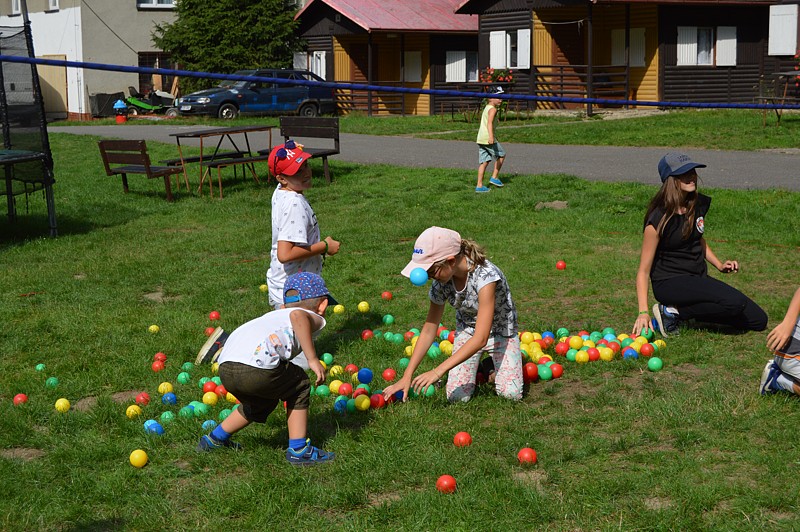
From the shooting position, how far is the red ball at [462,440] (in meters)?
5.02

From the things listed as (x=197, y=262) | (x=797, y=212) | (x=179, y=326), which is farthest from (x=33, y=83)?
(x=797, y=212)

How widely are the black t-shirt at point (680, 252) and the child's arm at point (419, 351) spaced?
227 cm

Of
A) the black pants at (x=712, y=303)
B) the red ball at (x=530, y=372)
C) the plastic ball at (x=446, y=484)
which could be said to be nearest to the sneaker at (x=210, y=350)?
the red ball at (x=530, y=372)

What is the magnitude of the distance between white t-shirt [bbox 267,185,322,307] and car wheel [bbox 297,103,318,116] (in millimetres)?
26450

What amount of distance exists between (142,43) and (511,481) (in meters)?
37.6

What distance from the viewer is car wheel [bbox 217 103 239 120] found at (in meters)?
31.0

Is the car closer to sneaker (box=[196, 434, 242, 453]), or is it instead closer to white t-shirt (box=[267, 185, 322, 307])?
white t-shirt (box=[267, 185, 322, 307])

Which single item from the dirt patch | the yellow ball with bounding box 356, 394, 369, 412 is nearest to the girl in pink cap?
the yellow ball with bounding box 356, 394, 369, 412

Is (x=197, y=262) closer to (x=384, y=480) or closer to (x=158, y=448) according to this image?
(x=158, y=448)

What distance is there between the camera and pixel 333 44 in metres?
37.8

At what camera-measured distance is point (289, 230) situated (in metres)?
6.60

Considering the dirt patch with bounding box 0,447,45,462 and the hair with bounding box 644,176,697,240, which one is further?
the hair with bounding box 644,176,697,240

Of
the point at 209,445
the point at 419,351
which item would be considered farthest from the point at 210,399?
the point at 419,351

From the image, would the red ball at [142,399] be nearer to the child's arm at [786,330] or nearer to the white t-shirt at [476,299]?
the white t-shirt at [476,299]
